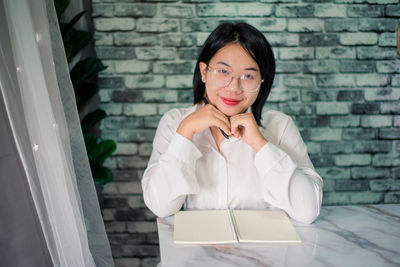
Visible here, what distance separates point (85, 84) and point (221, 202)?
1.01 m

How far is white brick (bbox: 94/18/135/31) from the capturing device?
5.51ft

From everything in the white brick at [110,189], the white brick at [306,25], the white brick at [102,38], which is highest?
the white brick at [102,38]

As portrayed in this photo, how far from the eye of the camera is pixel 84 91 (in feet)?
5.24

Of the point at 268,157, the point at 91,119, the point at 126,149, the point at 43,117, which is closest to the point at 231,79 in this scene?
the point at 268,157

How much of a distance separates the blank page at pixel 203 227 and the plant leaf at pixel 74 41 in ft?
3.20

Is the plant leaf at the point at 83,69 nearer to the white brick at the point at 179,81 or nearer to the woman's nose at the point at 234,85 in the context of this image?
the white brick at the point at 179,81

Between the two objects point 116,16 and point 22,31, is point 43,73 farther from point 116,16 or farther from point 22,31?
point 116,16

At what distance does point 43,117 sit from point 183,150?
1.57 feet

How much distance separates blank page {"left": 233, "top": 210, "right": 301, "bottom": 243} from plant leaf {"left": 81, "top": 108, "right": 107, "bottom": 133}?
3.19 ft

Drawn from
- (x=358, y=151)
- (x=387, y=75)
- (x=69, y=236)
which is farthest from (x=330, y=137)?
(x=69, y=236)

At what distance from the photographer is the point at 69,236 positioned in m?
0.82

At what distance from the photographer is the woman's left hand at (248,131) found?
1099 millimetres

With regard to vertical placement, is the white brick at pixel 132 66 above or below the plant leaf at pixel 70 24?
below

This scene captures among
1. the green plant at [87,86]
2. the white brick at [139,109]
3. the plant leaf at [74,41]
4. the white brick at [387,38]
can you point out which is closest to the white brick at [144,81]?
the white brick at [139,109]
